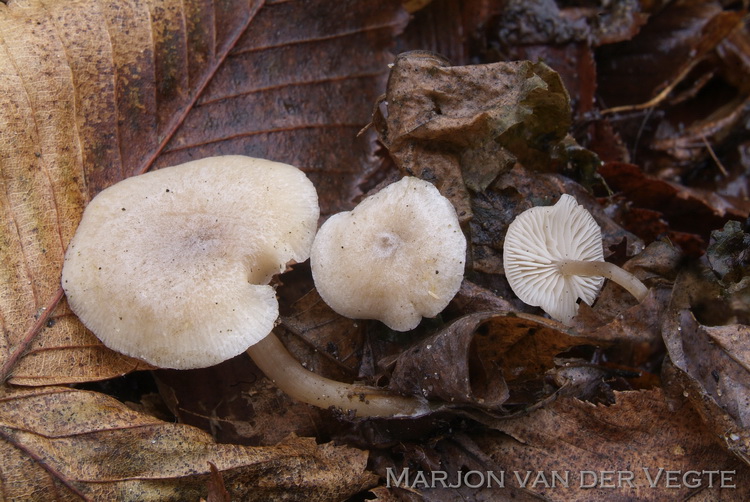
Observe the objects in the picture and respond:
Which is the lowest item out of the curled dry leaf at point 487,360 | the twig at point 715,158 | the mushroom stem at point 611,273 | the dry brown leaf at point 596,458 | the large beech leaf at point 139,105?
the dry brown leaf at point 596,458

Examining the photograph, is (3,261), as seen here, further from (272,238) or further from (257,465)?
(257,465)

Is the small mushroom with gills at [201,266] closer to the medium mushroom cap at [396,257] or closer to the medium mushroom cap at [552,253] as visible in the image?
the medium mushroom cap at [396,257]

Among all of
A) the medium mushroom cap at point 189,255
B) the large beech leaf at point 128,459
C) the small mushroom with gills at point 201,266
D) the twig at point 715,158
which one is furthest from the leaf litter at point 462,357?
the twig at point 715,158

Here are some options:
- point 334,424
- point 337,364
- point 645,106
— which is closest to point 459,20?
point 645,106

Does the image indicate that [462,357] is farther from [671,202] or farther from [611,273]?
[671,202]

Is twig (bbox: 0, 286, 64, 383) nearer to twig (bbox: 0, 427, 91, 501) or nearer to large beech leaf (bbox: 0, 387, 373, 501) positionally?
large beech leaf (bbox: 0, 387, 373, 501)

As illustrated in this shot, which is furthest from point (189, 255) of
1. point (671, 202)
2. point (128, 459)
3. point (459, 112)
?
point (671, 202)
